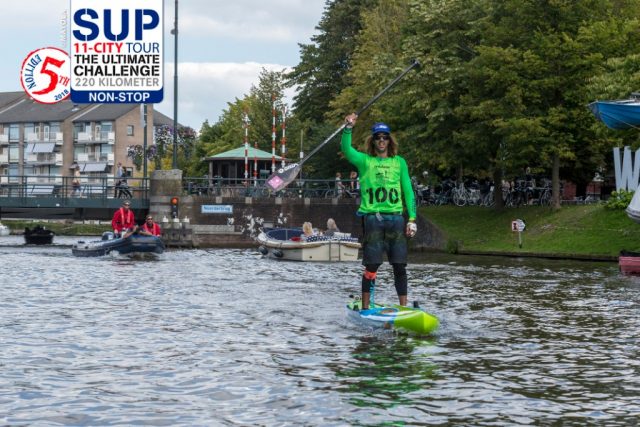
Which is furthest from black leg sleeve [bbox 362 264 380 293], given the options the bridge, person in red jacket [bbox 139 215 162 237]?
the bridge

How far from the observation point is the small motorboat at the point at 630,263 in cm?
3234

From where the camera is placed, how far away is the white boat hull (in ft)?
134

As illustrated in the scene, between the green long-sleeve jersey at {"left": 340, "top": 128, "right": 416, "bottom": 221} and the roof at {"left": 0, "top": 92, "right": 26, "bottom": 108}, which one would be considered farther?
the roof at {"left": 0, "top": 92, "right": 26, "bottom": 108}

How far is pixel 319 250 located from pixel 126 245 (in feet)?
23.4

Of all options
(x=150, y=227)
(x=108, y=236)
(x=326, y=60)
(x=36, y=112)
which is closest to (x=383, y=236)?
(x=150, y=227)

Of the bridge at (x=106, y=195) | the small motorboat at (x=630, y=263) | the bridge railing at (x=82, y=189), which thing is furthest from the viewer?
the bridge railing at (x=82, y=189)

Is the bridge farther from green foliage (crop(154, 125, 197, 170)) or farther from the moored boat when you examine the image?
green foliage (crop(154, 125, 197, 170))

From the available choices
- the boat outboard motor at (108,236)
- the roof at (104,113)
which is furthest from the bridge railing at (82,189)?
the roof at (104,113)

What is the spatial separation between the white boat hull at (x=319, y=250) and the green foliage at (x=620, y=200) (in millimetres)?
12303

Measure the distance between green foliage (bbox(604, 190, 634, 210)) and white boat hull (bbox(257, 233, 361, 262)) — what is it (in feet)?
40.4

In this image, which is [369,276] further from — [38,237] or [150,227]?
[38,237]

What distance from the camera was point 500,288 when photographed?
86.6 ft

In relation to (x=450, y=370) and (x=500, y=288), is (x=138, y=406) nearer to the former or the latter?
(x=450, y=370)

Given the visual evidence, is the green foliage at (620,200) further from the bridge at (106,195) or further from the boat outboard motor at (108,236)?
the boat outboard motor at (108,236)
